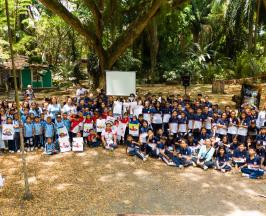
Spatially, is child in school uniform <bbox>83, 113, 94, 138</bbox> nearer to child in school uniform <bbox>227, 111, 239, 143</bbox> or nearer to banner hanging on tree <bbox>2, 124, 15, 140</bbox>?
banner hanging on tree <bbox>2, 124, 15, 140</bbox>

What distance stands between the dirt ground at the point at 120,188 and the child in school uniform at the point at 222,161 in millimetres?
232

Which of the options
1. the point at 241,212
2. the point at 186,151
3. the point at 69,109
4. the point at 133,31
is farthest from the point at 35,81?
the point at 241,212

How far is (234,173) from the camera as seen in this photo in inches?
411

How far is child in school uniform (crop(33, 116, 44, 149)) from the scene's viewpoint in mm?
11875

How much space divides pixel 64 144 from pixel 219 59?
2166cm

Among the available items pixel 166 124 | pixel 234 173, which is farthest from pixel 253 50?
pixel 234 173

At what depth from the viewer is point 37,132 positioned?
11930 millimetres

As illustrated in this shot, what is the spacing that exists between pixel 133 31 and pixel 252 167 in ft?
30.0

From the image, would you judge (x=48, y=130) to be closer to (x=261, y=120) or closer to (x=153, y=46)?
(x=261, y=120)

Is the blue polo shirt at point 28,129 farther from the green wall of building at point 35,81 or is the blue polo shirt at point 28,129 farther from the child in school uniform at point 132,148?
the green wall of building at point 35,81

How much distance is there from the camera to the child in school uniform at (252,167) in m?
10.2

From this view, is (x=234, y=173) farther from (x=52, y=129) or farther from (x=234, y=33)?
(x=234, y=33)

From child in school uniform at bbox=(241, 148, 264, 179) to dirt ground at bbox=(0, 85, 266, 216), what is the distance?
0.73 feet

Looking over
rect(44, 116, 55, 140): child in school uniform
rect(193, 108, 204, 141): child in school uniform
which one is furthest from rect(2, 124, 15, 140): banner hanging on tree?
rect(193, 108, 204, 141): child in school uniform
